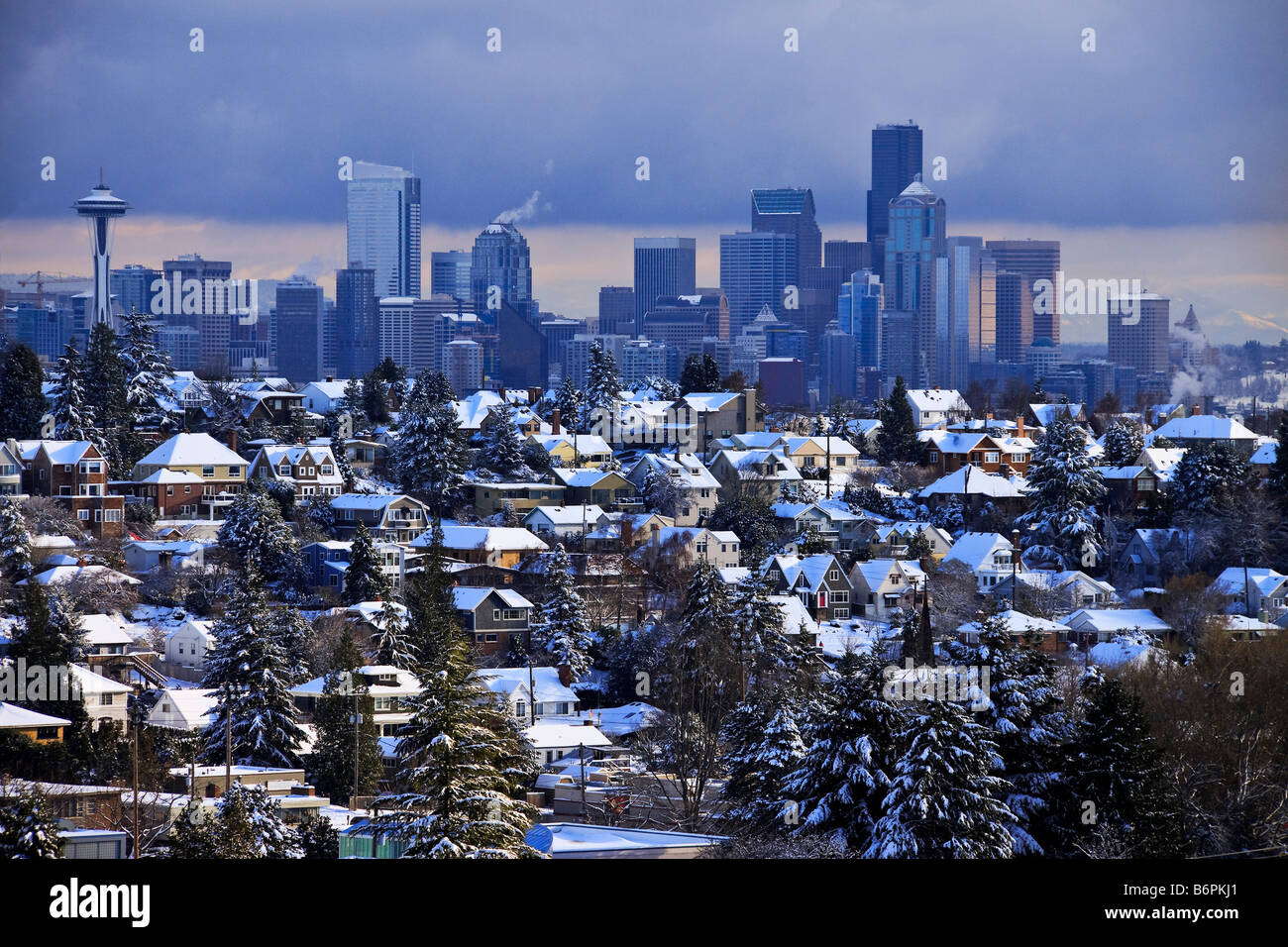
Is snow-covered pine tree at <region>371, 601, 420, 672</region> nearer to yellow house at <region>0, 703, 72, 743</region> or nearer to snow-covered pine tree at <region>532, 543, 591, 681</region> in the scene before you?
snow-covered pine tree at <region>532, 543, 591, 681</region>

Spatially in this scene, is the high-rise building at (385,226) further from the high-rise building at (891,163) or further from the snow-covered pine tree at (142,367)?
the high-rise building at (891,163)

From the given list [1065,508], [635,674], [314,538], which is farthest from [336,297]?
[635,674]

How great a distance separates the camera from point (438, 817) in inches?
313

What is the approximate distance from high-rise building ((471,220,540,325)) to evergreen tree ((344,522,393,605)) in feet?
77.5

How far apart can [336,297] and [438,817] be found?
45.5 m

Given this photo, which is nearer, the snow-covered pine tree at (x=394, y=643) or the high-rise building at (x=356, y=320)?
the snow-covered pine tree at (x=394, y=643)

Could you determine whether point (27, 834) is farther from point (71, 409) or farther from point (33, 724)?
point (71, 409)

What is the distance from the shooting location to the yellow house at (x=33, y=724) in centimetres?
1591

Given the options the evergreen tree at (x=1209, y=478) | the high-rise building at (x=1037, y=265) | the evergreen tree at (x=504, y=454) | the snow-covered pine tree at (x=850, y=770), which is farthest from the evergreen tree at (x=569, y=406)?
the snow-covered pine tree at (x=850, y=770)

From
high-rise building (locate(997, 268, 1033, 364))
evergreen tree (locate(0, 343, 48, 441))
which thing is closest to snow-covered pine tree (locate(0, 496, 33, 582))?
evergreen tree (locate(0, 343, 48, 441))

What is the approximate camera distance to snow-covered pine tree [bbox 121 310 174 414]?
3300cm

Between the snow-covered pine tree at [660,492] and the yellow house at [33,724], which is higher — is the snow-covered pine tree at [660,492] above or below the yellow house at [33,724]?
above

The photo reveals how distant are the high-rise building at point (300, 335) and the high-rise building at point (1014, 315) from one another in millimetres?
20752
